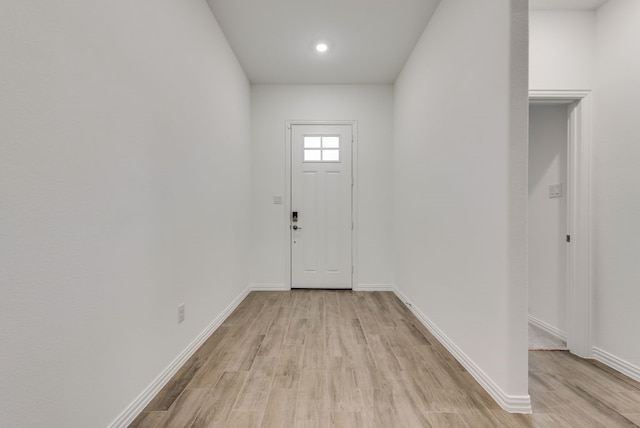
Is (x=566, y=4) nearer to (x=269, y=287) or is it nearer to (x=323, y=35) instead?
(x=323, y=35)

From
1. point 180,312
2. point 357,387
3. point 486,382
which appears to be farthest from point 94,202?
point 486,382

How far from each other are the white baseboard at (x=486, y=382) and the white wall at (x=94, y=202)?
1994 millimetres

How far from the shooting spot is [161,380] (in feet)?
5.78

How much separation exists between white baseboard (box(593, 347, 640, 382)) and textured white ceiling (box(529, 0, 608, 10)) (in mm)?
2624

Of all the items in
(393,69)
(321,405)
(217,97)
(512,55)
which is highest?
(393,69)

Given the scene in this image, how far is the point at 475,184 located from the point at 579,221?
107cm

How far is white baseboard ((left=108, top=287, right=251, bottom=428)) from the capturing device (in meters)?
1.43

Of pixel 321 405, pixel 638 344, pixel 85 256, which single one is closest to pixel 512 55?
pixel 638 344

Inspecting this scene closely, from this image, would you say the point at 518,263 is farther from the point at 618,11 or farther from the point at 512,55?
the point at 618,11

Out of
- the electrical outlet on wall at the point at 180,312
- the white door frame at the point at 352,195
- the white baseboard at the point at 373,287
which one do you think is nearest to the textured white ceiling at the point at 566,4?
the white door frame at the point at 352,195

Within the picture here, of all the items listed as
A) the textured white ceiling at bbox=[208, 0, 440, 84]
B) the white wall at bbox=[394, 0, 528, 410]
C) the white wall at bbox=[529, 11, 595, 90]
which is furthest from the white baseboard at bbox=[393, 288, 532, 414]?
the textured white ceiling at bbox=[208, 0, 440, 84]

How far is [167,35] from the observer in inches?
73.4

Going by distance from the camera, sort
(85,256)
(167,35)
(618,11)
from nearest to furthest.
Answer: (85,256) < (167,35) < (618,11)

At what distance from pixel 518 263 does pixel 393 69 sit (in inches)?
116
